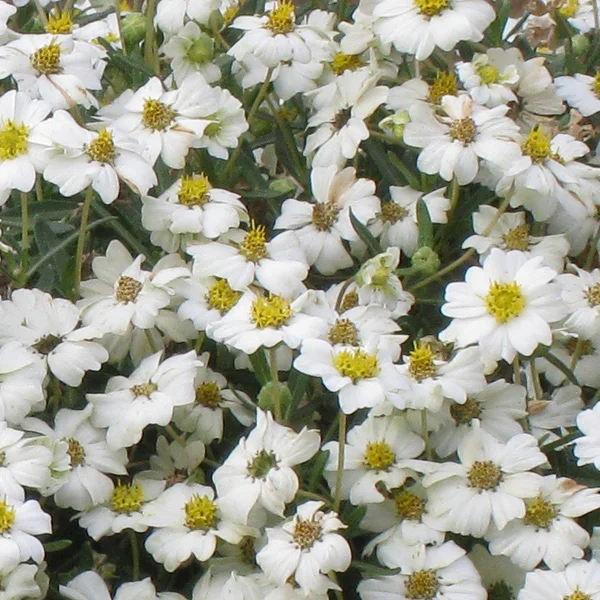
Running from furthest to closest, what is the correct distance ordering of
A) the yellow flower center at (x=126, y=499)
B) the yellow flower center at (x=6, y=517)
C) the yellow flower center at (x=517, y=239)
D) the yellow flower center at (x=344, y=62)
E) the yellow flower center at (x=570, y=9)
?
the yellow flower center at (x=570, y=9) → the yellow flower center at (x=344, y=62) → the yellow flower center at (x=517, y=239) → the yellow flower center at (x=126, y=499) → the yellow flower center at (x=6, y=517)

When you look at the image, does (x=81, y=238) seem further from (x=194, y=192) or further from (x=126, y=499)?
(x=126, y=499)

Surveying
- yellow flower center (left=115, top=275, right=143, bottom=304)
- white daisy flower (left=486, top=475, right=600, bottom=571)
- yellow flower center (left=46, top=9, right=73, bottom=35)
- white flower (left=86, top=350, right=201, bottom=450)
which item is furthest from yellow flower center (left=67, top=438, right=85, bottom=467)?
yellow flower center (left=46, top=9, right=73, bottom=35)

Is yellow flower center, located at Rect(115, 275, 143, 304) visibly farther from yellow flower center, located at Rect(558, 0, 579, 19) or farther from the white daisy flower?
yellow flower center, located at Rect(558, 0, 579, 19)

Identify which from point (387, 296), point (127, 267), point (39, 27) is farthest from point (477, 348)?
point (39, 27)

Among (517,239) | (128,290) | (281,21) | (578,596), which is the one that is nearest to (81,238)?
(128,290)

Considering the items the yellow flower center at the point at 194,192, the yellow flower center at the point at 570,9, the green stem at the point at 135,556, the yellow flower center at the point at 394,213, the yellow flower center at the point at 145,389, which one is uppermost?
the yellow flower center at the point at 194,192

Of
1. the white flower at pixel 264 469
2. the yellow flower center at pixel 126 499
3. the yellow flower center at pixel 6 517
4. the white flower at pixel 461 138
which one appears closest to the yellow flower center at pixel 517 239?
the white flower at pixel 461 138

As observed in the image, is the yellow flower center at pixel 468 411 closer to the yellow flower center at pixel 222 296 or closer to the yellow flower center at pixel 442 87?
the yellow flower center at pixel 222 296
